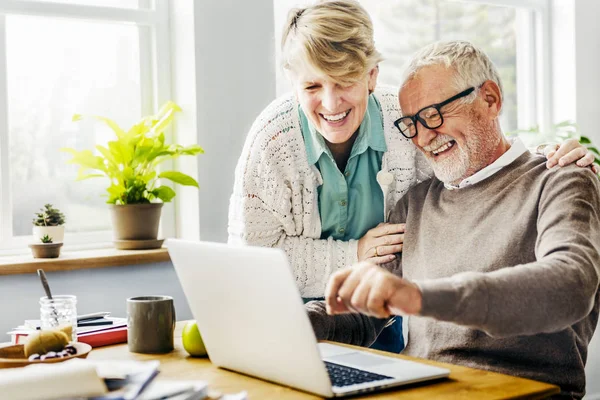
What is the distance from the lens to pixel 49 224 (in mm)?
2932

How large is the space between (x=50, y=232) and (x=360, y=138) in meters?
1.33

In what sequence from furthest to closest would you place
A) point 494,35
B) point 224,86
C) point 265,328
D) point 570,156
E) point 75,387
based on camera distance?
point 494,35 → point 224,86 → point 570,156 → point 265,328 → point 75,387

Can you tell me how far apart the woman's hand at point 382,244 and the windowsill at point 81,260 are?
1153mm

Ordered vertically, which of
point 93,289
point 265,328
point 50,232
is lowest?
point 93,289

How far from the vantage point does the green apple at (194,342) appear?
1.72m

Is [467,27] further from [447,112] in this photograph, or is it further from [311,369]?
[311,369]

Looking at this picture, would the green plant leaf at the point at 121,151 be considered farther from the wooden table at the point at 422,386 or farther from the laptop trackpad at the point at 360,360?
the laptop trackpad at the point at 360,360

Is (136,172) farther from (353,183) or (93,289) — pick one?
(353,183)

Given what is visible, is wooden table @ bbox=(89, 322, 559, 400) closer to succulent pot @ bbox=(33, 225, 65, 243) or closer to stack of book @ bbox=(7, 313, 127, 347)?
stack of book @ bbox=(7, 313, 127, 347)

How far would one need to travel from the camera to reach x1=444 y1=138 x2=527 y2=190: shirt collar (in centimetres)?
196

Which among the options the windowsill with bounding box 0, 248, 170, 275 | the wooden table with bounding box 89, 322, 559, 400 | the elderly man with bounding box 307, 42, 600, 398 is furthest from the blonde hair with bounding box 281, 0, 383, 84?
the windowsill with bounding box 0, 248, 170, 275

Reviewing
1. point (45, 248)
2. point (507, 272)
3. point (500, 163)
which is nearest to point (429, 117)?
point (500, 163)

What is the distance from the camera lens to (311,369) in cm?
134

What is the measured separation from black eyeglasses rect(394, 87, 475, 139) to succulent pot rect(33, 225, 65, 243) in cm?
146
